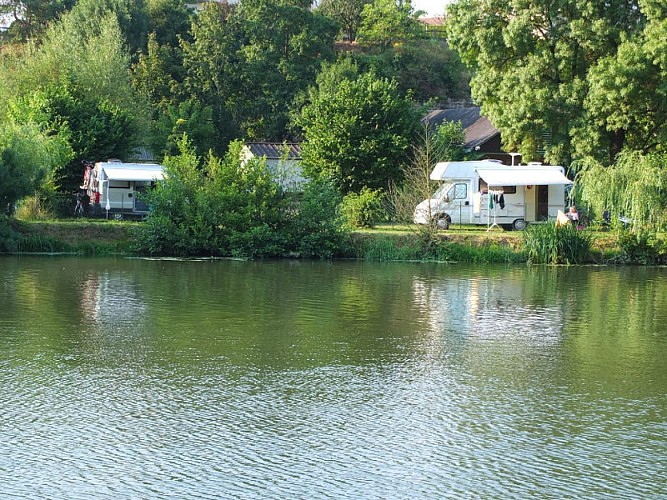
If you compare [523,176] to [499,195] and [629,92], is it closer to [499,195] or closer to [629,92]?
[499,195]

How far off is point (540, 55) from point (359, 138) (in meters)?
8.05

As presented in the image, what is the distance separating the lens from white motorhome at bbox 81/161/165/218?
41.7m

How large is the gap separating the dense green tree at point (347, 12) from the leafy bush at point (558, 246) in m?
44.8

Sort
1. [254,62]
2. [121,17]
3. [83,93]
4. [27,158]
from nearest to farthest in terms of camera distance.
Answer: [27,158]
[83,93]
[254,62]
[121,17]

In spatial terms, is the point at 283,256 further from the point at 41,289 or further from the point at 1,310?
the point at 1,310

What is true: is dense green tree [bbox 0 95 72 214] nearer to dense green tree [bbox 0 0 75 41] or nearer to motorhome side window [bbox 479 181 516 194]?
motorhome side window [bbox 479 181 516 194]

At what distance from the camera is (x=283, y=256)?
35156 millimetres

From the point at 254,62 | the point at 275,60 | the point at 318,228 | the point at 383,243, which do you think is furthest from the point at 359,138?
the point at 275,60

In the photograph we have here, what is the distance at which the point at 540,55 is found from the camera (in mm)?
39750

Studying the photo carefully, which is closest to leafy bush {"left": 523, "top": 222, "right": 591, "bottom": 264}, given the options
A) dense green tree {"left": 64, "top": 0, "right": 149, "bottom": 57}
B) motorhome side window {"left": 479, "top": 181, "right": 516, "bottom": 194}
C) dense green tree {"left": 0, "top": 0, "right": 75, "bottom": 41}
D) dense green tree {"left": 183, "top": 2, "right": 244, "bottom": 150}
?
motorhome side window {"left": 479, "top": 181, "right": 516, "bottom": 194}

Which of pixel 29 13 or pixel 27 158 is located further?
pixel 29 13

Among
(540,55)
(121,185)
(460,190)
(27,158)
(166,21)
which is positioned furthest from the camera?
(166,21)

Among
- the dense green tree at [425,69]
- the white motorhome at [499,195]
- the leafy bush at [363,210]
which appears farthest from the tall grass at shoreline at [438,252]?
the dense green tree at [425,69]

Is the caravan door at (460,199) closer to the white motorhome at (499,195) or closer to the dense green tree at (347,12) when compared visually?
the white motorhome at (499,195)
